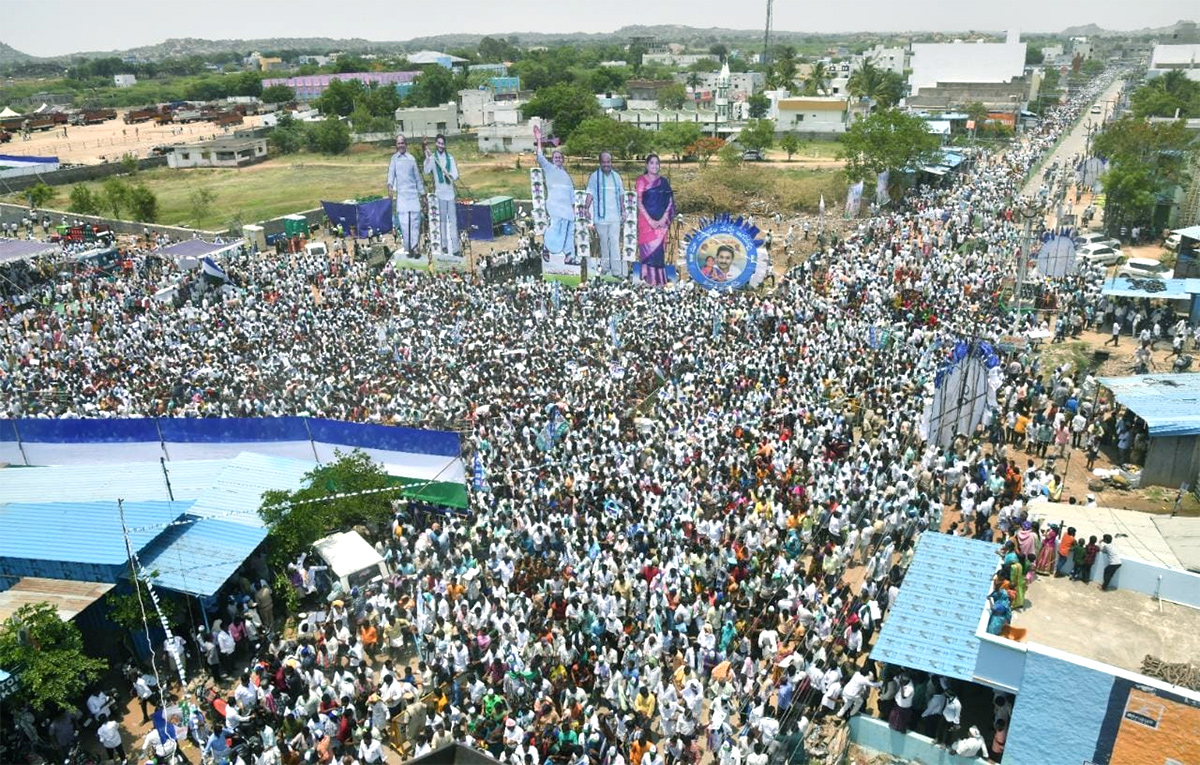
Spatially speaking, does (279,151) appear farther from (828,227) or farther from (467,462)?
(467,462)

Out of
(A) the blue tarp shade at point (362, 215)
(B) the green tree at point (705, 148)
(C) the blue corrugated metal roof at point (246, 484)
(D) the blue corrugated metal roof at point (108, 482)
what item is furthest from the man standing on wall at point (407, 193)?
(B) the green tree at point (705, 148)

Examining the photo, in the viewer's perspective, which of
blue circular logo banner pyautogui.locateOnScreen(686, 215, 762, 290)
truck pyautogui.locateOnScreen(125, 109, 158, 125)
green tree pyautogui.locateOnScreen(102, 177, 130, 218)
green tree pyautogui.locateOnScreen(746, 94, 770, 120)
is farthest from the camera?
truck pyautogui.locateOnScreen(125, 109, 158, 125)

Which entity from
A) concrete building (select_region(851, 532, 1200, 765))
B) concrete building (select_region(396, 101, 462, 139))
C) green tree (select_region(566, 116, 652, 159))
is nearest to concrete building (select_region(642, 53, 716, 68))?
concrete building (select_region(396, 101, 462, 139))

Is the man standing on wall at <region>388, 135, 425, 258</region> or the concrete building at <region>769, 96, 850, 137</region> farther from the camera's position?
the concrete building at <region>769, 96, 850, 137</region>

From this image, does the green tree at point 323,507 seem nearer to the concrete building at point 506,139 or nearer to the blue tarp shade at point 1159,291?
the blue tarp shade at point 1159,291

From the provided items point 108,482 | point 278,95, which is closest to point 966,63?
point 278,95

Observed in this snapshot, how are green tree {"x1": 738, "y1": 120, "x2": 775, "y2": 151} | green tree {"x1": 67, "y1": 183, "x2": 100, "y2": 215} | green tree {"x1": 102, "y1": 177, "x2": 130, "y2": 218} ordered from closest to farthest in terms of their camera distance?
green tree {"x1": 102, "y1": 177, "x2": 130, "y2": 218} < green tree {"x1": 67, "y1": 183, "x2": 100, "y2": 215} < green tree {"x1": 738, "y1": 120, "x2": 775, "y2": 151}

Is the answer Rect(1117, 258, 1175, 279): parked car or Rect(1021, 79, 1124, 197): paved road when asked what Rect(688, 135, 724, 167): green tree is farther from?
Rect(1117, 258, 1175, 279): parked car
